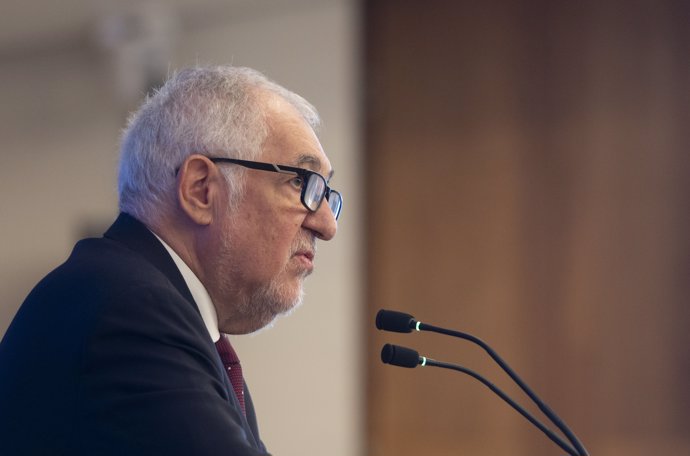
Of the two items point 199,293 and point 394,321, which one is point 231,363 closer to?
point 199,293

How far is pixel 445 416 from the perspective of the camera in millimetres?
3709

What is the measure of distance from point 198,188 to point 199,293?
19 centimetres

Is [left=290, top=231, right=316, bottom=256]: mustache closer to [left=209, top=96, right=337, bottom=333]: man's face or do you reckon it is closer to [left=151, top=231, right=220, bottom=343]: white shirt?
[left=209, top=96, right=337, bottom=333]: man's face

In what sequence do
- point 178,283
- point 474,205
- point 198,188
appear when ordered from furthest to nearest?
point 474,205
point 198,188
point 178,283

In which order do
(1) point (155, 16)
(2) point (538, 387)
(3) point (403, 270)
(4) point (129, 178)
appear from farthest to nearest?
(1) point (155, 16), (3) point (403, 270), (2) point (538, 387), (4) point (129, 178)

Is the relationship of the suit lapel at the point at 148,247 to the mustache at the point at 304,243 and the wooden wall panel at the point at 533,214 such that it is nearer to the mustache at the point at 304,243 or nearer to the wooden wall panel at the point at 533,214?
the mustache at the point at 304,243

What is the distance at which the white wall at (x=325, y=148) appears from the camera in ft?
12.8

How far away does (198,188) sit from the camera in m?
1.69

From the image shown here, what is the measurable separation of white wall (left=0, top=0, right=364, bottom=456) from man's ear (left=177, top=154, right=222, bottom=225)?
219cm

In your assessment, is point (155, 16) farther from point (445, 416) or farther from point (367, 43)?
point (445, 416)

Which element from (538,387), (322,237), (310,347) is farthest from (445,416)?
(322,237)

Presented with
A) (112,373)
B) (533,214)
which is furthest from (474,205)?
(112,373)

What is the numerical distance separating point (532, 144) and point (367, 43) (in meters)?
0.81

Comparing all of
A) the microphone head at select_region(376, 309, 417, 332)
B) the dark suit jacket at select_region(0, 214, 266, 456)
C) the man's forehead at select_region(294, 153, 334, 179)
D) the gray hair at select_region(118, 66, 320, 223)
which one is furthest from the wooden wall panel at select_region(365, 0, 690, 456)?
the dark suit jacket at select_region(0, 214, 266, 456)
